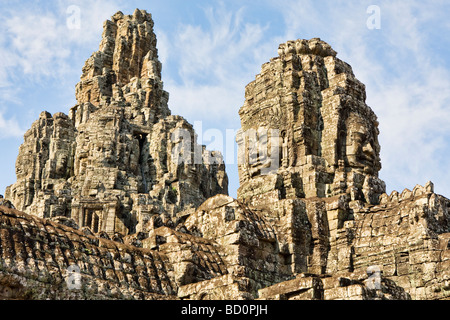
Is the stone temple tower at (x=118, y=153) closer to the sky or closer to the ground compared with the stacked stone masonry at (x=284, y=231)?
closer to the sky

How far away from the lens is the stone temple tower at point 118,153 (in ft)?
215

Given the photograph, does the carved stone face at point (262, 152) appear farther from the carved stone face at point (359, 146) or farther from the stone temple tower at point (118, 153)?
the stone temple tower at point (118, 153)

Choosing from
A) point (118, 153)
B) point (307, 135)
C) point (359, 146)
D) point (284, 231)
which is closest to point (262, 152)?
point (307, 135)

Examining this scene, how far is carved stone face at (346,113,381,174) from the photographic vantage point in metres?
33.2

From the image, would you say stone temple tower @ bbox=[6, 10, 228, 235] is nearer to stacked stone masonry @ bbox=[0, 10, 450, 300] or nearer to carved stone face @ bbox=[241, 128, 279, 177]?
carved stone face @ bbox=[241, 128, 279, 177]

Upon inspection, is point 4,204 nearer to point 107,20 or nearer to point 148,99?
point 148,99

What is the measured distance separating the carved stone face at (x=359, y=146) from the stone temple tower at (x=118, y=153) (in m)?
30.7

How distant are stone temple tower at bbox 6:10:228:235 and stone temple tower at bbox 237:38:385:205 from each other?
2853cm

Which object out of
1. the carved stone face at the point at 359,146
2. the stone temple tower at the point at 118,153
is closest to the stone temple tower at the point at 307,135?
the carved stone face at the point at 359,146

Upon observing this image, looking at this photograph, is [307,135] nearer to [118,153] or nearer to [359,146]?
[359,146]

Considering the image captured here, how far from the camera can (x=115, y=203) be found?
208 ft
